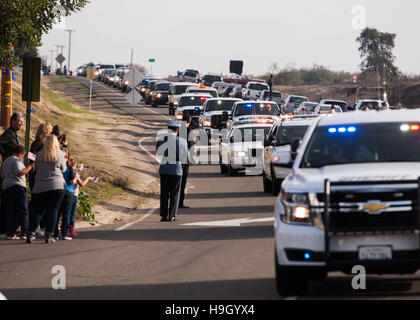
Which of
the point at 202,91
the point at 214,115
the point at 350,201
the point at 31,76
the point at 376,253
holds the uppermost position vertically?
the point at 31,76

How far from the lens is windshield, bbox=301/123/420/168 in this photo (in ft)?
37.1

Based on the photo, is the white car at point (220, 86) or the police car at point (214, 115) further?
the white car at point (220, 86)

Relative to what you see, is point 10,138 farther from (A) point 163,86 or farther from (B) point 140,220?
(A) point 163,86

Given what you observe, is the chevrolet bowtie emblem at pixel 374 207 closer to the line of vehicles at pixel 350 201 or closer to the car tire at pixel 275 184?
the line of vehicles at pixel 350 201

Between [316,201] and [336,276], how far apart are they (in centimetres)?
254

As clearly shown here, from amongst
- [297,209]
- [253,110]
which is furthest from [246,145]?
[297,209]

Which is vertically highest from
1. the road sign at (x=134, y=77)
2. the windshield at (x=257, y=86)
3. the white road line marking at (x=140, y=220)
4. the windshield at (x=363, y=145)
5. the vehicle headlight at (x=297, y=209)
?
the road sign at (x=134, y=77)

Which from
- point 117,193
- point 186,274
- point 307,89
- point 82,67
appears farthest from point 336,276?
point 82,67

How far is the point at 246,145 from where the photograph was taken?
29.0 meters

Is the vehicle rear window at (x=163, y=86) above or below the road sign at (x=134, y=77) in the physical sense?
below

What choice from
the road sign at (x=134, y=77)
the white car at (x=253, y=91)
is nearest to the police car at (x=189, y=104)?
the road sign at (x=134, y=77)

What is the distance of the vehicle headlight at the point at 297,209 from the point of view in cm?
1029

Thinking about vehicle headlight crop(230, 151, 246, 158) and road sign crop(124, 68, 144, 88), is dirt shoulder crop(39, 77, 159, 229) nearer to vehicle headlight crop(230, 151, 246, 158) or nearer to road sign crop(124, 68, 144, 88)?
vehicle headlight crop(230, 151, 246, 158)

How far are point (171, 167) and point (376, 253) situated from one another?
1036cm
